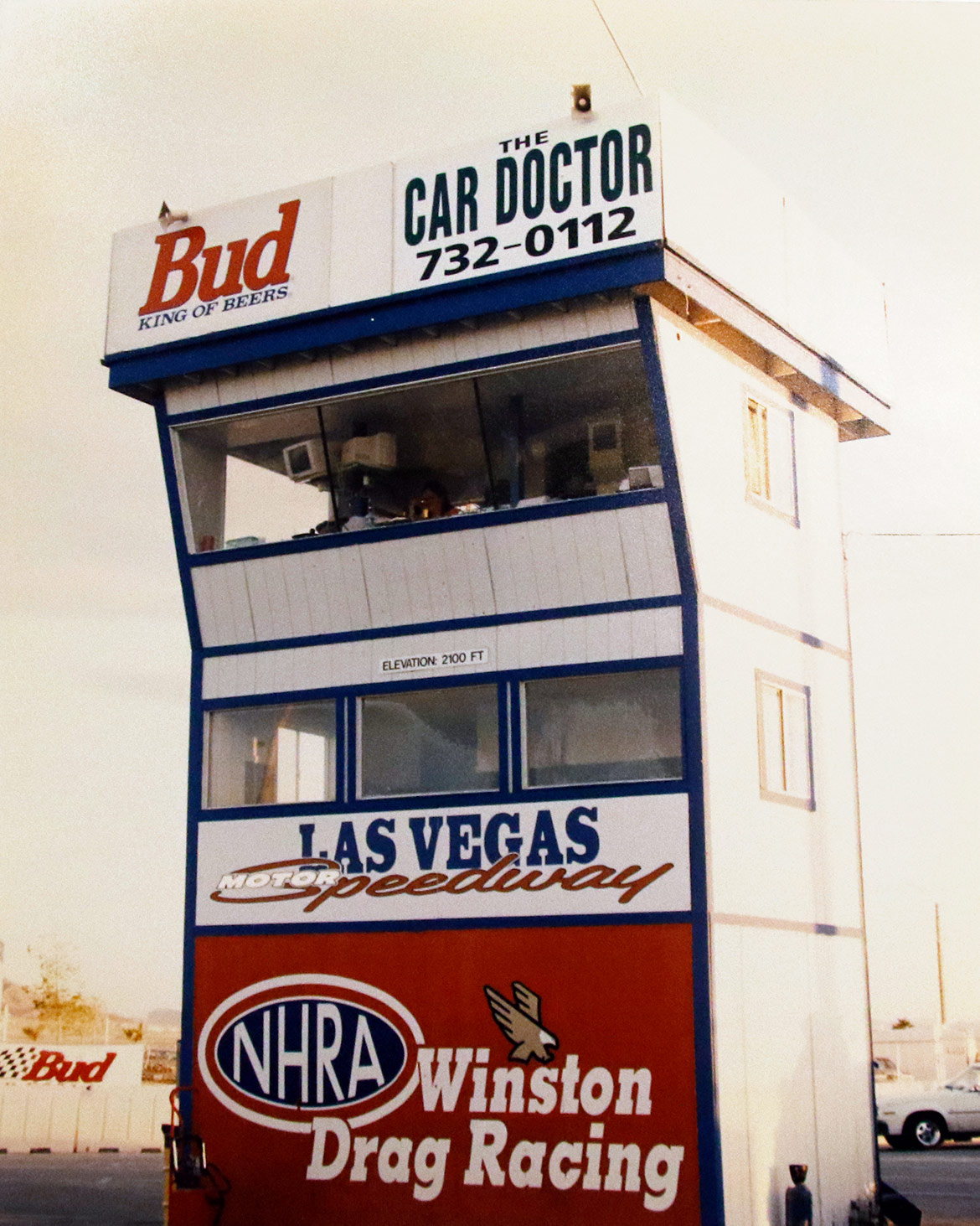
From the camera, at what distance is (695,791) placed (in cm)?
1739

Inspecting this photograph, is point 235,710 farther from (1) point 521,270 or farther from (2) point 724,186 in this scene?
(2) point 724,186

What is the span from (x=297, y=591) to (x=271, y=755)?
78.1 inches

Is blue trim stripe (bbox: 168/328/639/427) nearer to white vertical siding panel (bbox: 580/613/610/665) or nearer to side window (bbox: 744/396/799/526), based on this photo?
side window (bbox: 744/396/799/526)

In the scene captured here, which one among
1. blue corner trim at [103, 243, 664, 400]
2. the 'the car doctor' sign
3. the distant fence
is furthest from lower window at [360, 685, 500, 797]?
→ the distant fence

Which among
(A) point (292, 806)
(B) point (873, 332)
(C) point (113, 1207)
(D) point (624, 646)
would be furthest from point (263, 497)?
(C) point (113, 1207)

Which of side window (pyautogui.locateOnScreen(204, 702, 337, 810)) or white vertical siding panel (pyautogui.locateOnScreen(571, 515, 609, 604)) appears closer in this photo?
white vertical siding panel (pyautogui.locateOnScreen(571, 515, 609, 604))

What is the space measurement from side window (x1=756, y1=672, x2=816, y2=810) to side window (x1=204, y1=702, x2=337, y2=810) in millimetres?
4929

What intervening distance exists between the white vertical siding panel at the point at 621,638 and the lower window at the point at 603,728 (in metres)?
0.24

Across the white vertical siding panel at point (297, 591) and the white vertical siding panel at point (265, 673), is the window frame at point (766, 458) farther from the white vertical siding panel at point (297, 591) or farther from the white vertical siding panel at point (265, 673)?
the white vertical siding panel at point (265, 673)

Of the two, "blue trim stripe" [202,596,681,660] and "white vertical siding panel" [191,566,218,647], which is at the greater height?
"white vertical siding panel" [191,566,218,647]

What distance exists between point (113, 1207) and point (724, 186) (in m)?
16.2

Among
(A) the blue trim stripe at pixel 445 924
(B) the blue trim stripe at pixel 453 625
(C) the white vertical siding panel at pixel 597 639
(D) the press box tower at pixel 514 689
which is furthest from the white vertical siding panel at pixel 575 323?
(A) the blue trim stripe at pixel 445 924

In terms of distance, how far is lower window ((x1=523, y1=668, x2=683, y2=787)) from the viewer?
58.7 feet

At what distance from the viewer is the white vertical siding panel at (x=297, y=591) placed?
19953 millimetres
